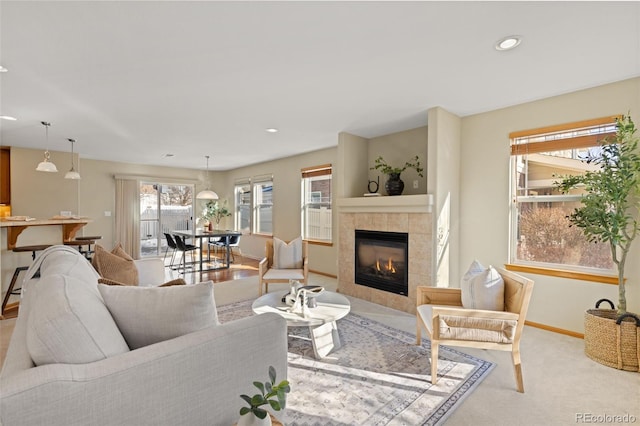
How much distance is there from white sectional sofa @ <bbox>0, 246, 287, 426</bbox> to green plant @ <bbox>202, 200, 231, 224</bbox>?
7052 millimetres

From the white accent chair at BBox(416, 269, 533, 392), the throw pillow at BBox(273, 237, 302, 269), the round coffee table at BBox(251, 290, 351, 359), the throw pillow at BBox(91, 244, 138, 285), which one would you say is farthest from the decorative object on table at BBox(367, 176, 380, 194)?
the throw pillow at BBox(91, 244, 138, 285)

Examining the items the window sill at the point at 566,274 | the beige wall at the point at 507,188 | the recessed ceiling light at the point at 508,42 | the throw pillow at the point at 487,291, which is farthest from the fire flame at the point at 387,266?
the recessed ceiling light at the point at 508,42

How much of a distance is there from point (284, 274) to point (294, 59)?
8.81ft

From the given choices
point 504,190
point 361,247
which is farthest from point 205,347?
point 504,190

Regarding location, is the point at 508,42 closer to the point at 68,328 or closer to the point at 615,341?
the point at 615,341

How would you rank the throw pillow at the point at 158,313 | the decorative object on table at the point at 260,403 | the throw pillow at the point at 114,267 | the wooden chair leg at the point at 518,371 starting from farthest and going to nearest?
1. the throw pillow at the point at 114,267
2. the wooden chair leg at the point at 518,371
3. the throw pillow at the point at 158,313
4. the decorative object on table at the point at 260,403

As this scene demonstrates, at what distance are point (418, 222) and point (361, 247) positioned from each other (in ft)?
3.22

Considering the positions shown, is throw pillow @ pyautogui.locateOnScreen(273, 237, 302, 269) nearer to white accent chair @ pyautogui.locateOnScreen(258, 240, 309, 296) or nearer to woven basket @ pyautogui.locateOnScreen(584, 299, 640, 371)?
white accent chair @ pyautogui.locateOnScreen(258, 240, 309, 296)

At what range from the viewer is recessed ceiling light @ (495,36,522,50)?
1986 mm

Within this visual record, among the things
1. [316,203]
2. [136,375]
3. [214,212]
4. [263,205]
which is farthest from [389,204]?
[214,212]

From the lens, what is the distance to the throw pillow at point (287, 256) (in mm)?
4199

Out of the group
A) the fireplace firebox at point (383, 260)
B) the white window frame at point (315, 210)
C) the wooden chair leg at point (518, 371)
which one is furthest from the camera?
the white window frame at point (315, 210)

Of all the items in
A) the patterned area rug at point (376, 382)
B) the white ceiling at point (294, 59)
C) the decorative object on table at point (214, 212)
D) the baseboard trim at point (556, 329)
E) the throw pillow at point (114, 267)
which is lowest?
the patterned area rug at point (376, 382)

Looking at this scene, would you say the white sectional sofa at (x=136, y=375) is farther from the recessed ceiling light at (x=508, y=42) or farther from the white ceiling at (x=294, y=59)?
the recessed ceiling light at (x=508, y=42)
